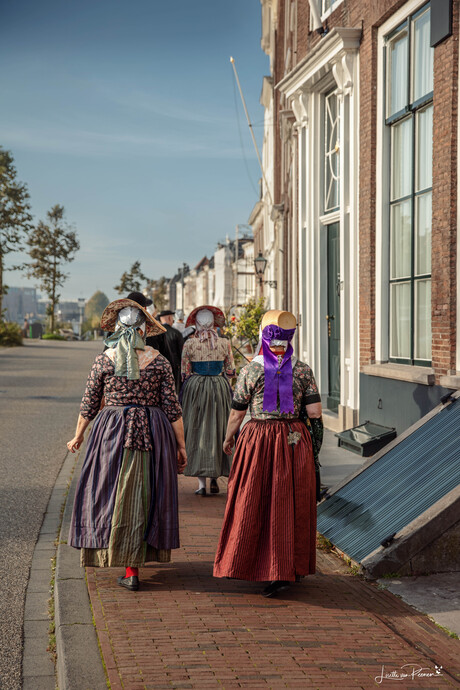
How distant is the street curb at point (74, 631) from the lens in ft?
11.7

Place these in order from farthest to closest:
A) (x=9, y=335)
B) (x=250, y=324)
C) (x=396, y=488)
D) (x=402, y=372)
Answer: (x=9, y=335)
(x=250, y=324)
(x=402, y=372)
(x=396, y=488)

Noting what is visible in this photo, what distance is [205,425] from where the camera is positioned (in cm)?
796

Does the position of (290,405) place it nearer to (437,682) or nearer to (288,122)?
(437,682)

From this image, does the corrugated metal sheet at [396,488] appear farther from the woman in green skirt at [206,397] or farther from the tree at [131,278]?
the tree at [131,278]

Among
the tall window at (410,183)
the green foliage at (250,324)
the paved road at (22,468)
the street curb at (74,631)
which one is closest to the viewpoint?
the street curb at (74,631)

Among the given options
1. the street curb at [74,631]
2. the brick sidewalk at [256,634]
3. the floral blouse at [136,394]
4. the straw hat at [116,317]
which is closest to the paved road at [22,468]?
the street curb at [74,631]

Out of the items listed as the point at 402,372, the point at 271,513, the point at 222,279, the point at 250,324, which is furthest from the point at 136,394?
the point at 222,279

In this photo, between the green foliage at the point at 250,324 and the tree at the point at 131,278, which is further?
the tree at the point at 131,278

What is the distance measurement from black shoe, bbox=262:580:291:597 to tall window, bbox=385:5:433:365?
469cm

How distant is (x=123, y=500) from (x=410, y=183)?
612cm

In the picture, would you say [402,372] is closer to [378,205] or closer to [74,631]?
[378,205]

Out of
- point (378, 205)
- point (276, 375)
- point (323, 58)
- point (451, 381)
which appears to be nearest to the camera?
point (276, 375)

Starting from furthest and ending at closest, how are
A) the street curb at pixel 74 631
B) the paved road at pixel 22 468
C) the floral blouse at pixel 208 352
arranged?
the floral blouse at pixel 208 352 → the paved road at pixel 22 468 → the street curb at pixel 74 631

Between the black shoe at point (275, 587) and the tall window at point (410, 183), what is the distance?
4693 mm
